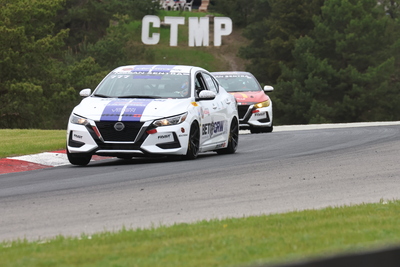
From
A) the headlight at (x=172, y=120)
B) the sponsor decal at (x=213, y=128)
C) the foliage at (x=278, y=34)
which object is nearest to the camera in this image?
the headlight at (x=172, y=120)

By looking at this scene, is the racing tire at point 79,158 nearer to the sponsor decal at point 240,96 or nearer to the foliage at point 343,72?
the sponsor decal at point 240,96

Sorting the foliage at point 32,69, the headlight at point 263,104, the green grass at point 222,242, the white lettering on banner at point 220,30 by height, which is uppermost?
the green grass at point 222,242

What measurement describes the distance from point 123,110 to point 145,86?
1211mm

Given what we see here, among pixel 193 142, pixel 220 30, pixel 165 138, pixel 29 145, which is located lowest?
pixel 220 30

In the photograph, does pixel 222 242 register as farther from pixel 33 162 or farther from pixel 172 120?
pixel 33 162

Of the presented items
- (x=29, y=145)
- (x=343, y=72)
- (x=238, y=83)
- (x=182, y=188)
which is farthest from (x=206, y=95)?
(x=343, y=72)

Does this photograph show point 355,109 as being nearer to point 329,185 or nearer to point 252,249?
point 329,185

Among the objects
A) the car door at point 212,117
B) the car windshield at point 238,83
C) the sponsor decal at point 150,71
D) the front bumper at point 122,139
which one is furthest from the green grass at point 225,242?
the car windshield at point 238,83

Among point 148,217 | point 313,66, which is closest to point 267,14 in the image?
point 313,66

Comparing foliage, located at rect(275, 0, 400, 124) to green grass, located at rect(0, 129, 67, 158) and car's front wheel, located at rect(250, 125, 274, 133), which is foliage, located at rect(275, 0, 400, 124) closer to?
car's front wheel, located at rect(250, 125, 274, 133)

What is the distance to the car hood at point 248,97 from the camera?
76.1 ft

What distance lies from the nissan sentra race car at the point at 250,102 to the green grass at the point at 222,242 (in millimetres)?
15557

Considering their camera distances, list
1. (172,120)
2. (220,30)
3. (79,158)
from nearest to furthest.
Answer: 1. (172,120)
2. (79,158)
3. (220,30)

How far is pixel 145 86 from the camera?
46.3 ft
